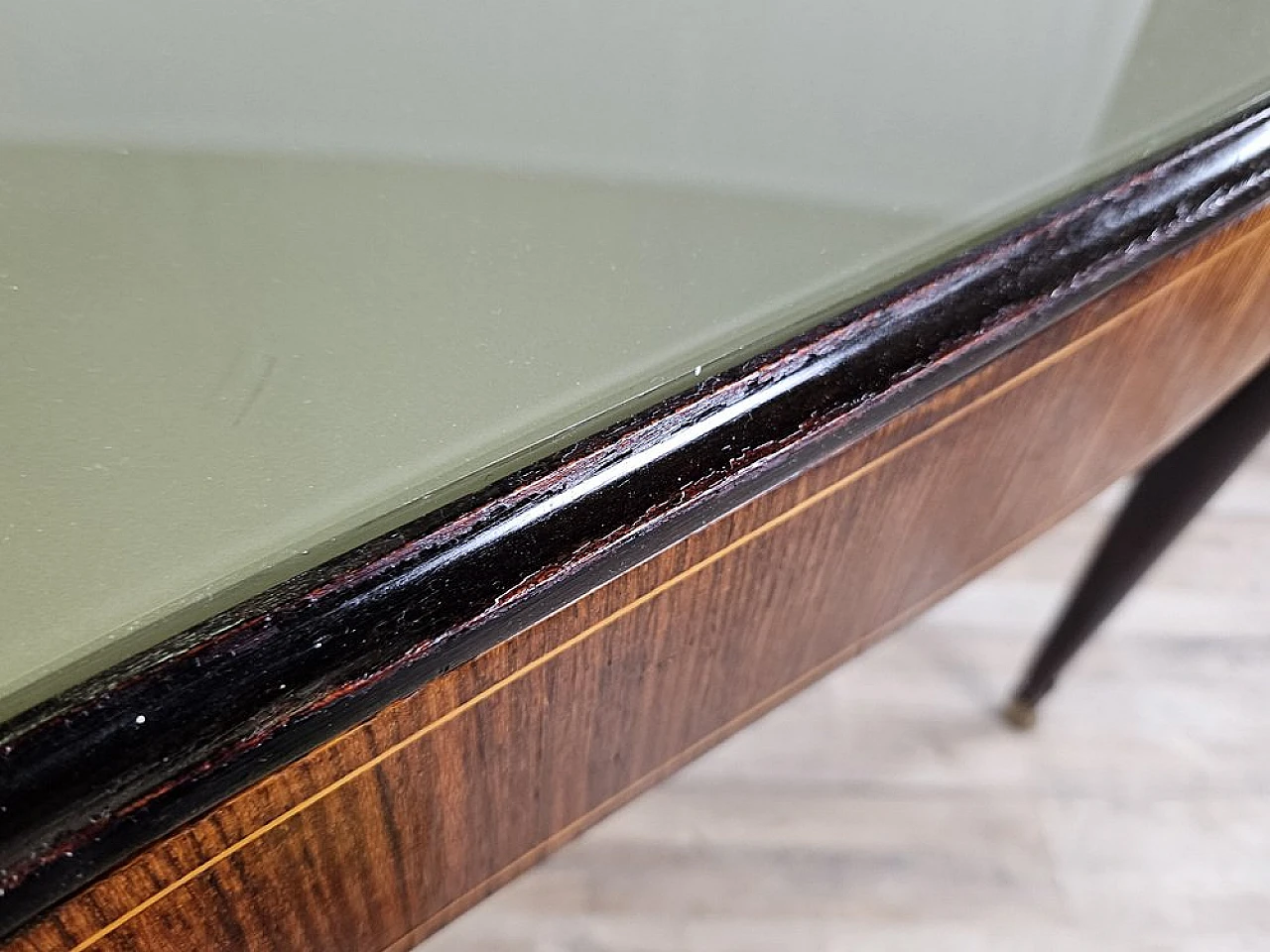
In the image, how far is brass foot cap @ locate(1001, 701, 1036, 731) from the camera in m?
0.94

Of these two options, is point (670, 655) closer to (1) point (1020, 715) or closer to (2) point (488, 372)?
(2) point (488, 372)

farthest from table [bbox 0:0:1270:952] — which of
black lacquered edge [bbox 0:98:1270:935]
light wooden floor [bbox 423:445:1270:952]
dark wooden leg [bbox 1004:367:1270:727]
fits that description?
light wooden floor [bbox 423:445:1270:952]

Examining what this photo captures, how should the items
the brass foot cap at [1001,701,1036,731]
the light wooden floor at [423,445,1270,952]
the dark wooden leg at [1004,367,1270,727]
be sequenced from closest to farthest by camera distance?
the dark wooden leg at [1004,367,1270,727]
the light wooden floor at [423,445,1270,952]
the brass foot cap at [1001,701,1036,731]

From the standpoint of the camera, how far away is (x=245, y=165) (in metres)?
0.31

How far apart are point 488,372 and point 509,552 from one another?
0.05m

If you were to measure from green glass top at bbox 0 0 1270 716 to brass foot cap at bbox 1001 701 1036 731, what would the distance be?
0.64m

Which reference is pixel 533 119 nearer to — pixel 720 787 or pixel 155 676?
pixel 155 676

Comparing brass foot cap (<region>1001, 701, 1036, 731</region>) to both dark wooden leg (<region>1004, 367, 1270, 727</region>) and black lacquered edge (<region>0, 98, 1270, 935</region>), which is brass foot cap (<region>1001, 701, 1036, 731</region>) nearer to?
dark wooden leg (<region>1004, 367, 1270, 727</region>)

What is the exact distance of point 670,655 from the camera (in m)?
0.36

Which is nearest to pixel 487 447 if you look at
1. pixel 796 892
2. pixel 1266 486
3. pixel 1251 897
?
pixel 796 892

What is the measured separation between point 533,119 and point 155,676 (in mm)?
197

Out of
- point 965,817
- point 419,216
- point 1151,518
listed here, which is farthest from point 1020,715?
point 419,216

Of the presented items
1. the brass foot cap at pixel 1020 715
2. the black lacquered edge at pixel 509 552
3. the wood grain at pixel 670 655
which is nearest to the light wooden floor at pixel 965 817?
the brass foot cap at pixel 1020 715

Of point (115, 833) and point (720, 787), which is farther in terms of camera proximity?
point (720, 787)
